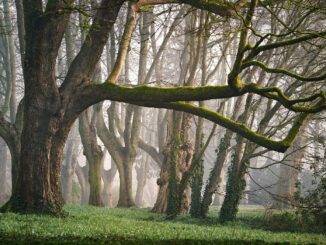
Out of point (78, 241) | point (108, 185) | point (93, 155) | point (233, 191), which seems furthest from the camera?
point (108, 185)

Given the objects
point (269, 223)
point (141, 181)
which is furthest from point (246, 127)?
point (141, 181)

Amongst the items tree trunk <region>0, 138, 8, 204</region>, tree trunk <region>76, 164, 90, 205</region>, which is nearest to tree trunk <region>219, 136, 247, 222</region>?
tree trunk <region>76, 164, 90, 205</region>

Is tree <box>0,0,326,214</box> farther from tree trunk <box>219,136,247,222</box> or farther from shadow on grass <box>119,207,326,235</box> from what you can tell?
tree trunk <box>219,136,247,222</box>

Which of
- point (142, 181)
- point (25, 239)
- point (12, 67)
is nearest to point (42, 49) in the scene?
point (25, 239)

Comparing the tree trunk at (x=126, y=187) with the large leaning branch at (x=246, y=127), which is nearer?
the large leaning branch at (x=246, y=127)

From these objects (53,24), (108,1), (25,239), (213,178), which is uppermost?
(108,1)

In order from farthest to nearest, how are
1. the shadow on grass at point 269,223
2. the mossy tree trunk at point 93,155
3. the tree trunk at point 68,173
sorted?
the tree trunk at point 68,173 < the mossy tree trunk at point 93,155 < the shadow on grass at point 269,223

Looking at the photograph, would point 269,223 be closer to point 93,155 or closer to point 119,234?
point 119,234

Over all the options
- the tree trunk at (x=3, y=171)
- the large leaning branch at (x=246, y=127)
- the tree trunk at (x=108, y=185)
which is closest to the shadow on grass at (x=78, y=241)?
the large leaning branch at (x=246, y=127)

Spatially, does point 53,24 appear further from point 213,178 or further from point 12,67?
point 12,67

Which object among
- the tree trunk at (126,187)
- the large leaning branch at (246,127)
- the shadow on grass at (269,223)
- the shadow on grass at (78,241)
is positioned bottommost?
the shadow on grass at (269,223)

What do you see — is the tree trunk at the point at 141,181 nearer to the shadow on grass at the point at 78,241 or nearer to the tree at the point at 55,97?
the tree at the point at 55,97

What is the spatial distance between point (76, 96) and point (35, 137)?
1.69 meters

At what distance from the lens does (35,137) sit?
12.5 metres
